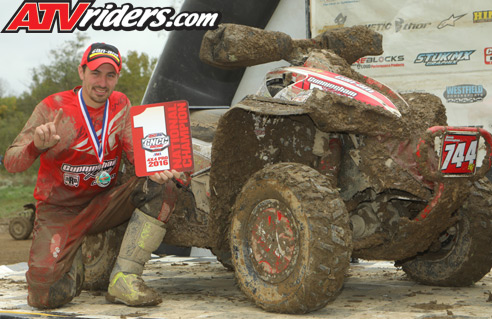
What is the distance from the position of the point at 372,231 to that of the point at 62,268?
2.00 m

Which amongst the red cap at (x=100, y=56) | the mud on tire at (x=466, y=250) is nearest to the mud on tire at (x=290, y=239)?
the red cap at (x=100, y=56)

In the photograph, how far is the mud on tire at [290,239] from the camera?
3.62 m

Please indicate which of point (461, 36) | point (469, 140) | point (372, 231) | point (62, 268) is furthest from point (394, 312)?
point (461, 36)

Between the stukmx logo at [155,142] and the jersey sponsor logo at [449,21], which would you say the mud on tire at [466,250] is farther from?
the jersey sponsor logo at [449,21]

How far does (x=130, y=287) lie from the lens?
425 cm

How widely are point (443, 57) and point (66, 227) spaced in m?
4.63

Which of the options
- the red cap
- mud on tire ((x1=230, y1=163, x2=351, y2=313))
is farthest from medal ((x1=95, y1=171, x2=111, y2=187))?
mud on tire ((x1=230, y1=163, x2=351, y2=313))

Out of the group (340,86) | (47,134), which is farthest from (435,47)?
(47,134)

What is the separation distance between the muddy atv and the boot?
0.34m

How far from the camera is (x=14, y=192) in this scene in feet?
74.5

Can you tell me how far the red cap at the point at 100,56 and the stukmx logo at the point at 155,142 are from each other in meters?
0.65

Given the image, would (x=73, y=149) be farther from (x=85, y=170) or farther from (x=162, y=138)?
(x=162, y=138)

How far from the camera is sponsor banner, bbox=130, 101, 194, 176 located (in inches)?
162

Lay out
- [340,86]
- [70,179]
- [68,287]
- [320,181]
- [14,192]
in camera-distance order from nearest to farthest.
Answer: [320,181] → [340,86] → [68,287] → [70,179] → [14,192]
